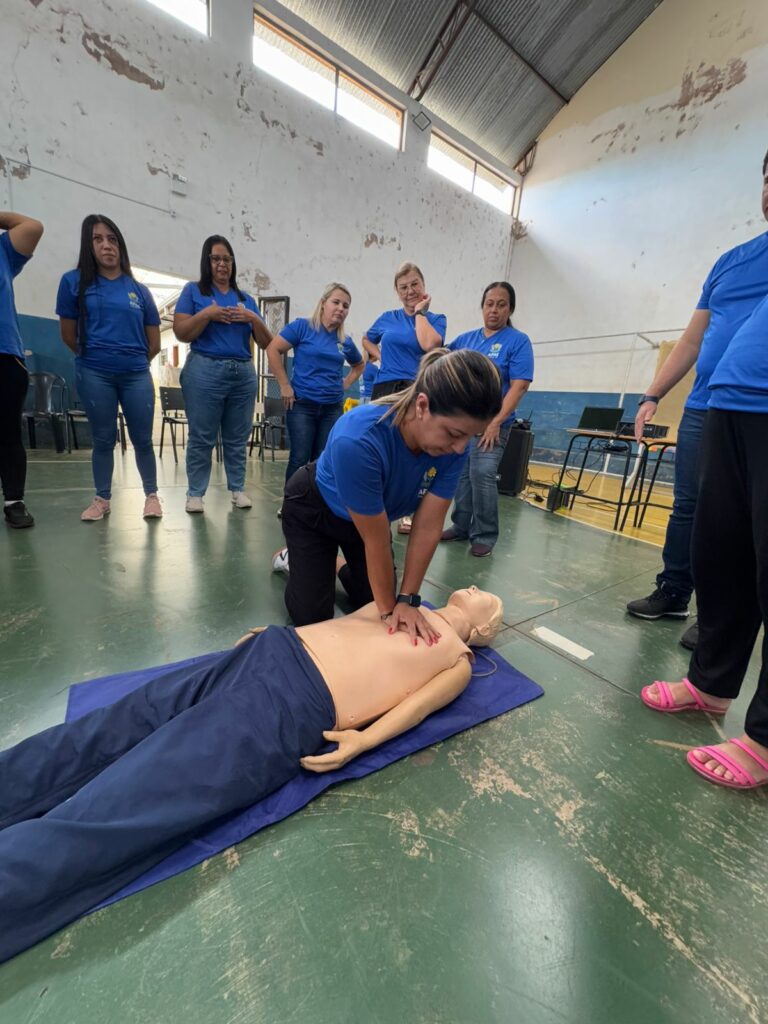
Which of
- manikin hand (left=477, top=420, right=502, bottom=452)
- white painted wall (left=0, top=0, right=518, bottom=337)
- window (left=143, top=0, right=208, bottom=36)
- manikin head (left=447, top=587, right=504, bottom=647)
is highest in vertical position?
window (left=143, top=0, right=208, bottom=36)

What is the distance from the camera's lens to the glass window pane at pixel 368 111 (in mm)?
6176

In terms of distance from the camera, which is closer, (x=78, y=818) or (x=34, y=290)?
(x=78, y=818)

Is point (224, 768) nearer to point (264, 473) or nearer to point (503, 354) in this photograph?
point (503, 354)

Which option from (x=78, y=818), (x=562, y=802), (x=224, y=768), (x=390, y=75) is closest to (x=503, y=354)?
(x=562, y=802)

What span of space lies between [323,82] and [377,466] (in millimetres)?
7583

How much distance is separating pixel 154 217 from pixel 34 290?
153 cm

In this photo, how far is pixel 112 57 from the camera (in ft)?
14.5

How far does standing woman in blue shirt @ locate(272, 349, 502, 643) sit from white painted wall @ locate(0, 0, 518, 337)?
493 centimetres

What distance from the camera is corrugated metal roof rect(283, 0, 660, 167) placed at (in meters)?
5.90

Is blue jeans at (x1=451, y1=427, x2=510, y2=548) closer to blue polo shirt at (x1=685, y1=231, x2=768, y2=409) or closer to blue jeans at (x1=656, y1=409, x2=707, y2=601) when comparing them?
blue jeans at (x1=656, y1=409, x2=707, y2=601)

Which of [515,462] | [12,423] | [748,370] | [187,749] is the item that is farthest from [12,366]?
[515,462]

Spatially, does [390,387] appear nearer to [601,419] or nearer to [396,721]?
[396,721]

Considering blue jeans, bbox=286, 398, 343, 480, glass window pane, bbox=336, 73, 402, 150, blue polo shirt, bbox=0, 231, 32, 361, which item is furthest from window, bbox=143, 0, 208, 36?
blue jeans, bbox=286, 398, 343, 480

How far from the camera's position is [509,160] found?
8.30 metres
